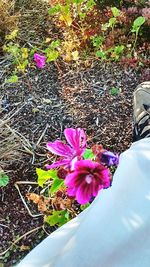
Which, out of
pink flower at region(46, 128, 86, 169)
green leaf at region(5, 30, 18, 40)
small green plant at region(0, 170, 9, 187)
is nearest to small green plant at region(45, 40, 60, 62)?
green leaf at region(5, 30, 18, 40)

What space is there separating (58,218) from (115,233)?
0.60 meters

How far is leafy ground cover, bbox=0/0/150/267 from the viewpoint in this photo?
1.67m

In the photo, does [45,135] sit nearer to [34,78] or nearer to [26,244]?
[34,78]

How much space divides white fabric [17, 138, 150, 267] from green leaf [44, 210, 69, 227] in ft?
1.42

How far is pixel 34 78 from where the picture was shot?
2.15 meters

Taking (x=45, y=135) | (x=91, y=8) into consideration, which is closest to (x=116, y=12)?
(x=91, y=8)

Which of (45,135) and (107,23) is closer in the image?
(45,135)

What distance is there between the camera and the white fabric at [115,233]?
3.11 ft

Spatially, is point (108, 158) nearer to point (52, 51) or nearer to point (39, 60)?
A: point (39, 60)

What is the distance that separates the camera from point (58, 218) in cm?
156

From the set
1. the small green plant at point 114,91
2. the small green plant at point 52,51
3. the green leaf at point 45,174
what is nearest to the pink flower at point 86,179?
the green leaf at point 45,174

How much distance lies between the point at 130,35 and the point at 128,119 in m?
0.50

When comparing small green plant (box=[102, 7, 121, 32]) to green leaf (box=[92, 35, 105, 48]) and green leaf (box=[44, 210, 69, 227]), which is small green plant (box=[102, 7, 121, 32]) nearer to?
green leaf (box=[92, 35, 105, 48])

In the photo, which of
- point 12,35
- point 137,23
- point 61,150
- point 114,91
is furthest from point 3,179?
point 137,23
